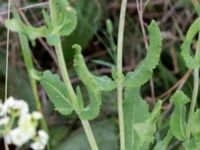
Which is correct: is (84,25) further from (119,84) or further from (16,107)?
(16,107)

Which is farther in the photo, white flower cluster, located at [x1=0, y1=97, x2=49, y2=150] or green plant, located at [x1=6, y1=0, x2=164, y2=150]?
green plant, located at [x1=6, y1=0, x2=164, y2=150]

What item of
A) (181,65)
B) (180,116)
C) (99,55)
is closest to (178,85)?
(181,65)

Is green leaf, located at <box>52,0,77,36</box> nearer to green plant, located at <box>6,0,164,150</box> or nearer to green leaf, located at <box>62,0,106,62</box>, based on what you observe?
green plant, located at <box>6,0,164,150</box>

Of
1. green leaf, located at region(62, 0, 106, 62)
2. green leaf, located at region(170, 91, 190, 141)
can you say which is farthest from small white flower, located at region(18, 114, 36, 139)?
green leaf, located at region(62, 0, 106, 62)

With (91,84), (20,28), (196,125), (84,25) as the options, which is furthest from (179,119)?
(84,25)

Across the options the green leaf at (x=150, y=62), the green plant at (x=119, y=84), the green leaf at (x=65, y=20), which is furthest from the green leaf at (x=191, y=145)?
the green leaf at (x=65, y=20)

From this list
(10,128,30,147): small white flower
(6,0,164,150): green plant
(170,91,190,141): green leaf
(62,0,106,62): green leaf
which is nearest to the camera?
(10,128,30,147): small white flower

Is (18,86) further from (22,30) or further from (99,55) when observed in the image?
(22,30)
